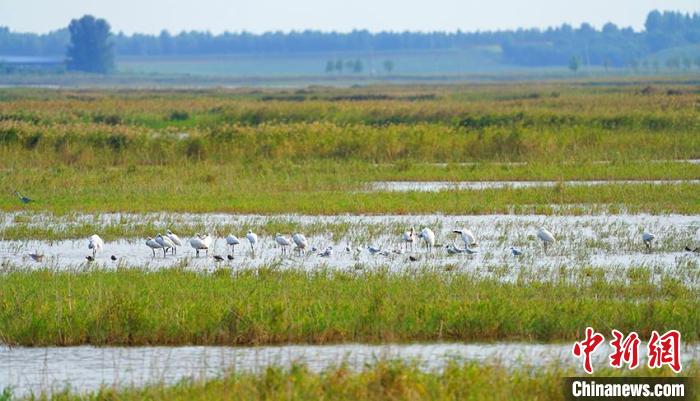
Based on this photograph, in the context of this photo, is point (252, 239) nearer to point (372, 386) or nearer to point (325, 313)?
point (325, 313)

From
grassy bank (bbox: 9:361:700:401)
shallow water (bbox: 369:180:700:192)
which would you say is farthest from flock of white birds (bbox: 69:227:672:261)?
shallow water (bbox: 369:180:700:192)

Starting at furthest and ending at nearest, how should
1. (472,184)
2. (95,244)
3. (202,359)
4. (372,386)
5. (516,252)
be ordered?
1. (472,184)
2. (516,252)
3. (95,244)
4. (202,359)
5. (372,386)

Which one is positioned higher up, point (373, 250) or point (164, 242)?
point (164, 242)

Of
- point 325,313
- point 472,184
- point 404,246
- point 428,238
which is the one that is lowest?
point 472,184

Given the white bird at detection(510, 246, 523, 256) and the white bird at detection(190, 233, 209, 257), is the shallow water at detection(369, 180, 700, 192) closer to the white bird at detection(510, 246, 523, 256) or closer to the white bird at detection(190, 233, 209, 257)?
the white bird at detection(510, 246, 523, 256)

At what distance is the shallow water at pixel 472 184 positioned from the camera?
2944 cm

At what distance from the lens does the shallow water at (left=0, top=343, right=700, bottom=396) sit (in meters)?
12.8

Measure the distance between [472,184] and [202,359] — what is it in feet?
58.2

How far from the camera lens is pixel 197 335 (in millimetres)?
14453

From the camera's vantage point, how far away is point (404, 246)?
21109 millimetres

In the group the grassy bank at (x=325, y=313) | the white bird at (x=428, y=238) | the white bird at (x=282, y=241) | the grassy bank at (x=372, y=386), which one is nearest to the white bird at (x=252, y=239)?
the white bird at (x=282, y=241)

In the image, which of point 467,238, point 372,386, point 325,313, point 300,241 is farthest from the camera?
point 467,238

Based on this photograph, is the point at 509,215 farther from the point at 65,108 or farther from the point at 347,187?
the point at 65,108

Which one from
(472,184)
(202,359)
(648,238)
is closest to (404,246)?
(648,238)
